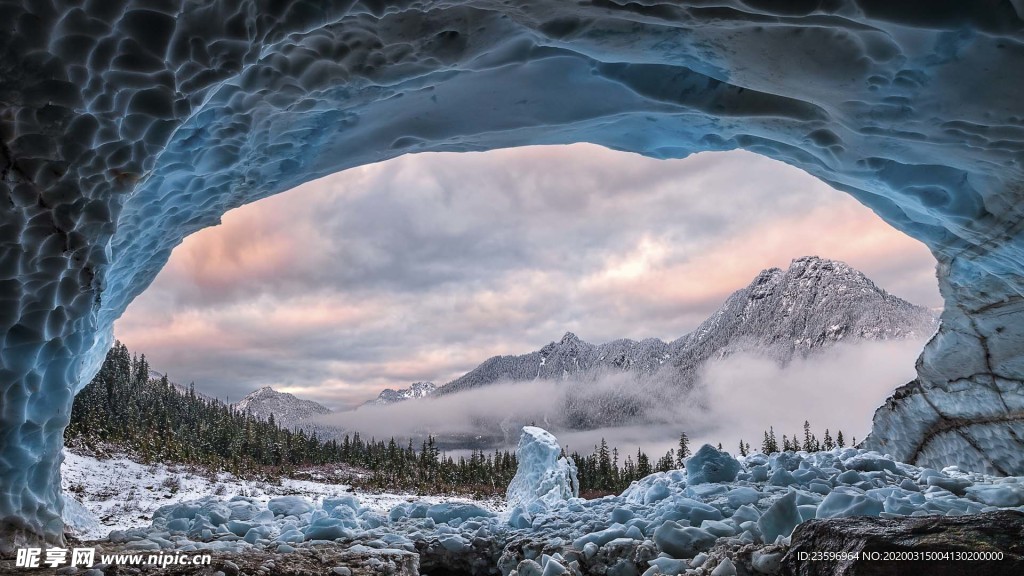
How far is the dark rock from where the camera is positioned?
3.26m

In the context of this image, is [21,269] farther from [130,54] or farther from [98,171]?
[130,54]

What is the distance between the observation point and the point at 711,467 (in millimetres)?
8766

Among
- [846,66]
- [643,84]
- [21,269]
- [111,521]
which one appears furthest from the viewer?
[111,521]

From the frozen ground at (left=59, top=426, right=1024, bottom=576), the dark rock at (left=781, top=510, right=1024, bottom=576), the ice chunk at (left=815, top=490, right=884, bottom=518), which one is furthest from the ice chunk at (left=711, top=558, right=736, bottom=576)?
the ice chunk at (left=815, top=490, right=884, bottom=518)

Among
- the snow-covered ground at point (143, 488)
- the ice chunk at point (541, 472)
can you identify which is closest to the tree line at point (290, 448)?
the snow-covered ground at point (143, 488)

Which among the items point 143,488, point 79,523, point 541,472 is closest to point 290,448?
point 143,488

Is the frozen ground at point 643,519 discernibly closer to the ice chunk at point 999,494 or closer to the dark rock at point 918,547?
the ice chunk at point 999,494

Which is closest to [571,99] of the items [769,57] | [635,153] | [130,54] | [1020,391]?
[635,153]

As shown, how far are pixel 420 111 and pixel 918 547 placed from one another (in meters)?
7.04

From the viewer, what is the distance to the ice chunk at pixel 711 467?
871 cm

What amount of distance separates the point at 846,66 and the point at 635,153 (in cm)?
389

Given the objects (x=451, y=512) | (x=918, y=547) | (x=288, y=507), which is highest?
(x=918, y=547)

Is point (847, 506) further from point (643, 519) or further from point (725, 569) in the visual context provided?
point (643, 519)

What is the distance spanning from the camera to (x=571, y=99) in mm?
7453
